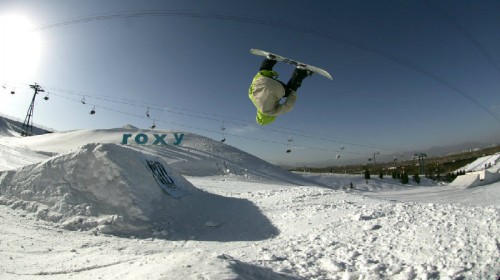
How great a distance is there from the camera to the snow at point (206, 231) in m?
6.43

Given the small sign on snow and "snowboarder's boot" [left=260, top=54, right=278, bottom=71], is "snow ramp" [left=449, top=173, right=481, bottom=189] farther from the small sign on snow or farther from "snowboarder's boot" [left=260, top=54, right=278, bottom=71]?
"snowboarder's boot" [left=260, top=54, right=278, bottom=71]

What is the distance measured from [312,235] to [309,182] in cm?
2997

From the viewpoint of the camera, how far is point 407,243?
7.74 meters

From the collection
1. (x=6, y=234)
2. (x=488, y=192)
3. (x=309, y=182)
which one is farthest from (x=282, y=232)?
(x=488, y=192)

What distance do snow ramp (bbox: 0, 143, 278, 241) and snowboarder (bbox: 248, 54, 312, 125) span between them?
4602 mm

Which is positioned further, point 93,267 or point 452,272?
point 93,267

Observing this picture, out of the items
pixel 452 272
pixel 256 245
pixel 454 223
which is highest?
pixel 454 223

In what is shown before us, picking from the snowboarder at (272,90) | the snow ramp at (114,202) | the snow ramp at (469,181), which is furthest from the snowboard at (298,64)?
the snow ramp at (469,181)

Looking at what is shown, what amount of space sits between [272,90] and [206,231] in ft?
21.2

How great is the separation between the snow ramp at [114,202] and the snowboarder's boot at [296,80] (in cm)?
508

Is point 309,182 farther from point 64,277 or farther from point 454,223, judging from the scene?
point 64,277

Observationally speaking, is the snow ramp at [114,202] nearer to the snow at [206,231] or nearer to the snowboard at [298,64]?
the snow at [206,231]

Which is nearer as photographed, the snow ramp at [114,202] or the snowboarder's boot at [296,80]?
the snowboarder's boot at [296,80]

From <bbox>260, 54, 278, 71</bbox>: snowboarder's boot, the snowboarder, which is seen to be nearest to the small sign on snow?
the snowboarder
